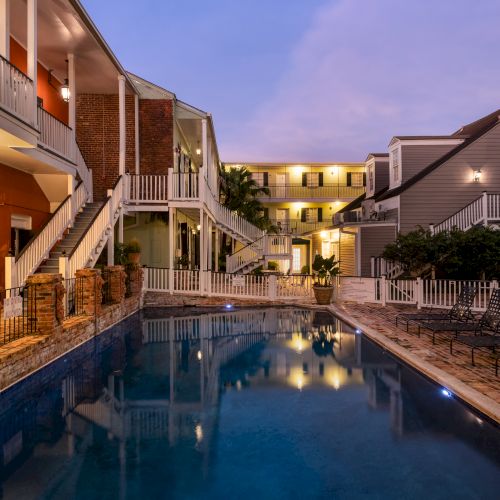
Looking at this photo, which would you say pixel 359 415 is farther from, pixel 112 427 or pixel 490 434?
pixel 112 427

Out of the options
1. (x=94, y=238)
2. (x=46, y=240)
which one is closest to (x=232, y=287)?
(x=94, y=238)

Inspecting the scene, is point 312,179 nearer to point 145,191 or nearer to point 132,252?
point 145,191

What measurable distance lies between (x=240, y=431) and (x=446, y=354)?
4.61m

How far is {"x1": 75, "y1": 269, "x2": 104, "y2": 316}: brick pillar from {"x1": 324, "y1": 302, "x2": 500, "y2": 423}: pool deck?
6423mm

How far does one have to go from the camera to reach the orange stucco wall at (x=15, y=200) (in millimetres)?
11039

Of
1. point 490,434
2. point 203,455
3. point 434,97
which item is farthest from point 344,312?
point 434,97

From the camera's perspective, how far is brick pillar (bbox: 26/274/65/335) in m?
7.74

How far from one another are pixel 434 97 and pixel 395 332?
140323mm

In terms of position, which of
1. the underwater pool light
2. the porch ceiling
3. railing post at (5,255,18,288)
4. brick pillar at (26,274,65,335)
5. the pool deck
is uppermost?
the porch ceiling

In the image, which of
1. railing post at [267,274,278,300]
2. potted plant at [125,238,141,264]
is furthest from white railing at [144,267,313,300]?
potted plant at [125,238,141,264]

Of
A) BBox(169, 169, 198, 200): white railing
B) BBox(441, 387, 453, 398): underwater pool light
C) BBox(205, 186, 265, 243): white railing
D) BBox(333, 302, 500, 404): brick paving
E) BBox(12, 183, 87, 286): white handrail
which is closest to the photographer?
BBox(441, 387, 453, 398): underwater pool light

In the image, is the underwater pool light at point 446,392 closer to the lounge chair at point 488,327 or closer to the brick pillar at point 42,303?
the lounge chair at point 488,327

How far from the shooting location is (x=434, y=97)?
13162cm

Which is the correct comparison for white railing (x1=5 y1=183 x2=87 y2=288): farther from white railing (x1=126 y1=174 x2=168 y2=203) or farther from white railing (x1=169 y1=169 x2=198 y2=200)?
white railing (x1=169 y1=169 x2=198 y2=200)
